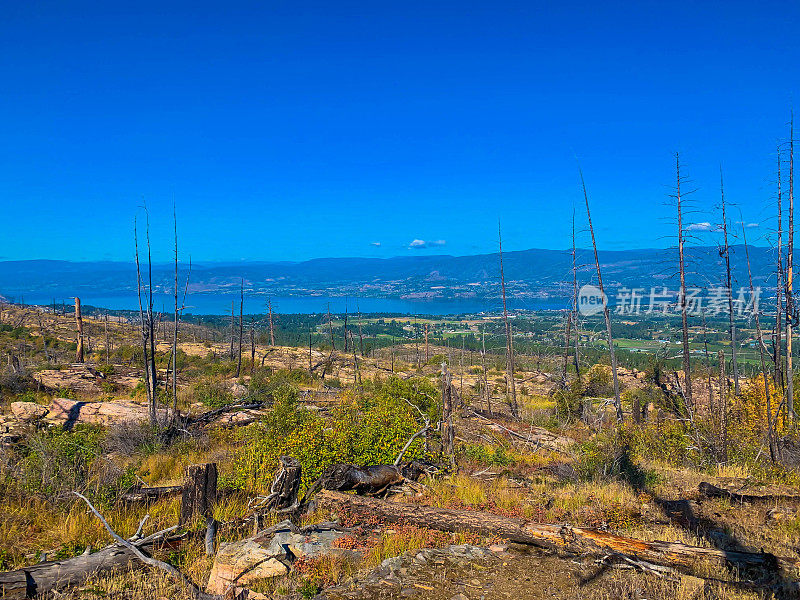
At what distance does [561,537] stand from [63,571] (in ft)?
22.0

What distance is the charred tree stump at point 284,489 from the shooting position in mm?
8734

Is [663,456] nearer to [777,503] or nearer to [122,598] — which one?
[777,503]

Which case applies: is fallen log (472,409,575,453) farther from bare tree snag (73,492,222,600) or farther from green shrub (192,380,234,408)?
bare tree snag (73,492,222,600)

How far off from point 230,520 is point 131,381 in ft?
74.0

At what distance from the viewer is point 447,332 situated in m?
98.8

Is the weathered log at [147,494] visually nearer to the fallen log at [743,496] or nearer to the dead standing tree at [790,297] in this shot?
the fallen log at [743,496]

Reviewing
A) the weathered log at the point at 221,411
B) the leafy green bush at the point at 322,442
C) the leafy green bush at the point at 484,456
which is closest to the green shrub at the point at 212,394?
the weathered log at the point at 221,411

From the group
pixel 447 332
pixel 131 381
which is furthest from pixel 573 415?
pixel 447 332

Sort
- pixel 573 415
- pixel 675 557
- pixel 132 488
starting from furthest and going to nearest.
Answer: pixel 573 415, pixel 132 488, pixel 675 557

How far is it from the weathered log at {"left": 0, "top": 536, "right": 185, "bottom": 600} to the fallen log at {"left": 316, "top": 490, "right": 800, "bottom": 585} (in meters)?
3.28

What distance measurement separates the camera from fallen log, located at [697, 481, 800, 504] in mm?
9961

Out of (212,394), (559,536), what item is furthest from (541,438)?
(212,394)

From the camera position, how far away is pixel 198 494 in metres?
8.03

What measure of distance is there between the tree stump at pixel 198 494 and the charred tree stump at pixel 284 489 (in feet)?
3.45
